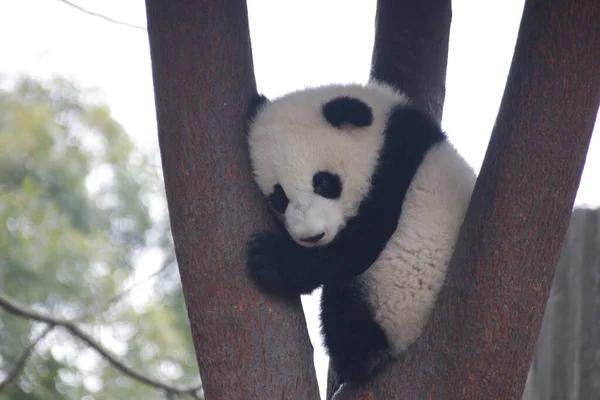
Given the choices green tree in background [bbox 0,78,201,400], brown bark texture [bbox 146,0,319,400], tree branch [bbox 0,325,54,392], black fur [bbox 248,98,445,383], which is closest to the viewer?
brown bark texture [bbox 146,0,319,400]

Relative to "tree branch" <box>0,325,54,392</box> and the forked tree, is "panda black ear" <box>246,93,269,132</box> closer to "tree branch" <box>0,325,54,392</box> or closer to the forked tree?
the forked tree

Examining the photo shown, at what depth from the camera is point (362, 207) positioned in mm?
2639

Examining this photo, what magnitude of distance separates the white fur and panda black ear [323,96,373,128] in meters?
0.27

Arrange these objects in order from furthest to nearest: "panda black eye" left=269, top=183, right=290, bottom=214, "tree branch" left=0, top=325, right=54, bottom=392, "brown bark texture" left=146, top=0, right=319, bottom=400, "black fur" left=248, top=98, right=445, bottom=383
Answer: "tree branch" left=0, top=325, right=54, bottom=392
"panda black eye" left=269, top=183, right=290, bottom=214
"black fur" left=248, top=98, right=445, bottom=383
"brown bark texture" left=146, top=0, right=319, bottom=400

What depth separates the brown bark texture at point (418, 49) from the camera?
3.00m

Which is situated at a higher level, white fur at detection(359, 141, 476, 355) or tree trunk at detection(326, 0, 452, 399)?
tree trunk at detection(326, 0, 452, 399)

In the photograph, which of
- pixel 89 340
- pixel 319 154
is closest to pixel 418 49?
pixel 319 154

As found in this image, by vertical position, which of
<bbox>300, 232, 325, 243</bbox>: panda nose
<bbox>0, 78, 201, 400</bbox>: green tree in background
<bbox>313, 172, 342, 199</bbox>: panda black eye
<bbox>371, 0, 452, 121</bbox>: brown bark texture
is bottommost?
<bbox>0, 78, 201, 400</bbox>: green tree in background

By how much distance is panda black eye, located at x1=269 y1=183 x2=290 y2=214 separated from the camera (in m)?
2.55

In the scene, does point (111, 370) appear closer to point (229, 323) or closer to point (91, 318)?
point (91, 318)

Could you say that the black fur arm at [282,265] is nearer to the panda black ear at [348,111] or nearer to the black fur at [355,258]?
the black fur at [355,258]

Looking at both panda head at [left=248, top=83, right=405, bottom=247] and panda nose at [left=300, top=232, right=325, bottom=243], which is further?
panda head at [left=248, top=83, right=405, bottom=247]

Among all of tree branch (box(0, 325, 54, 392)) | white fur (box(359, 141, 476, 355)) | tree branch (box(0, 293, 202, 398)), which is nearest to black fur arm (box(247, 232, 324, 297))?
white fur (box(359, 141, 476, 355))

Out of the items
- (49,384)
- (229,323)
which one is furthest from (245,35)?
(49,384)
